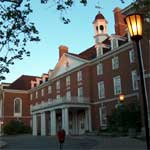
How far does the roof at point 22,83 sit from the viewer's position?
2438 inches

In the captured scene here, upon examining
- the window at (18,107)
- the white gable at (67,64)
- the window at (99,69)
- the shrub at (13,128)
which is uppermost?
the white gable at (67,64)

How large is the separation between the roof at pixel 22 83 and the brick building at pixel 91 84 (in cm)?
831

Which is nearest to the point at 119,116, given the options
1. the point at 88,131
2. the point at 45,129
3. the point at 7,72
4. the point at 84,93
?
the point at 88,131

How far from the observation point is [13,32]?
30.8 feet

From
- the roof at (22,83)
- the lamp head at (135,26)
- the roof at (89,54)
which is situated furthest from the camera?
the roof at (22,83)

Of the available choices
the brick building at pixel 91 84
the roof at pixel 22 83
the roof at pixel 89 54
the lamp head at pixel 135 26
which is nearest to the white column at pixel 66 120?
the brick building at pixel 91 84

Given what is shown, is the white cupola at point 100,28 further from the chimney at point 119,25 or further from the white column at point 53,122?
the white column at point 53,122

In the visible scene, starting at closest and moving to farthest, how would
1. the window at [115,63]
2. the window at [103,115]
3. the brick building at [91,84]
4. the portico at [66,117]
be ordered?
1. the brick building at [91,84]
2. the window at [115,63]
3. the window at [103,115]
4. the portico at [66,117]

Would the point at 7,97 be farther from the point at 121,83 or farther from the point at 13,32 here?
the point at 13,32

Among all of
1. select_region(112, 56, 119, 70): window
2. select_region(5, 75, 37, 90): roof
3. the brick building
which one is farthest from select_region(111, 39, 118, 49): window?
select_region(5, 75, 37, 90): roof

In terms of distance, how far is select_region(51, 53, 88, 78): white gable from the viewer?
145 feet

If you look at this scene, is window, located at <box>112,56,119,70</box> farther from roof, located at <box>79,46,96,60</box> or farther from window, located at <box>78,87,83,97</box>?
window, located at <box>78,87,83,97</box>

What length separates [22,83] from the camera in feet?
210

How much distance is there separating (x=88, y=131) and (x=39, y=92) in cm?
1864
